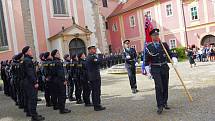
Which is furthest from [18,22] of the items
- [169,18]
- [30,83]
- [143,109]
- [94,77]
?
[143,109]

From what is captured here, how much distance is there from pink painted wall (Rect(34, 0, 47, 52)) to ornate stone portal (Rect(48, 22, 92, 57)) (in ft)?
2.36

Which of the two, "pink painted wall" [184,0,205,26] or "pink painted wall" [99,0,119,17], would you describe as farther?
"pink painted wall" [99,0,119,17]

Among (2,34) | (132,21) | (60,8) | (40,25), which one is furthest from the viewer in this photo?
(132,21)

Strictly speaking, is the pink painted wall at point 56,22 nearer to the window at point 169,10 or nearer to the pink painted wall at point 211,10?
the window at point 169,10

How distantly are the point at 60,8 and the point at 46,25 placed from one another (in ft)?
8.27

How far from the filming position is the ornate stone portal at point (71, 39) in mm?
31656

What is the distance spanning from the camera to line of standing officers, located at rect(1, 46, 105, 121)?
929 cm

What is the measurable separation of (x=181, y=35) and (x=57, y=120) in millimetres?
31141

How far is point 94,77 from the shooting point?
33.3 ft

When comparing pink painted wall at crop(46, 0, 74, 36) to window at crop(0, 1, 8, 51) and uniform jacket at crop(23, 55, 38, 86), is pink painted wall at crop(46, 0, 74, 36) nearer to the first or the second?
window at crop(0, 1, 8, 51)

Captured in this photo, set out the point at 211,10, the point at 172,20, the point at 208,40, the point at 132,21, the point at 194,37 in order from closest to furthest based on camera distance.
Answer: the point at 211,10, the point at 208,40, the point at 194,37, the point at 172,20, the point at 132,21

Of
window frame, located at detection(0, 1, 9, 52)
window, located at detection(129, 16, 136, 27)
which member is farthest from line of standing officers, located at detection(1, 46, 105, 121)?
window, located at detection(129, 16, 136, 27)

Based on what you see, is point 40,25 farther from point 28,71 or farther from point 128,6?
point 28,71

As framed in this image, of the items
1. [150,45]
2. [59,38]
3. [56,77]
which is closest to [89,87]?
[56,77]
